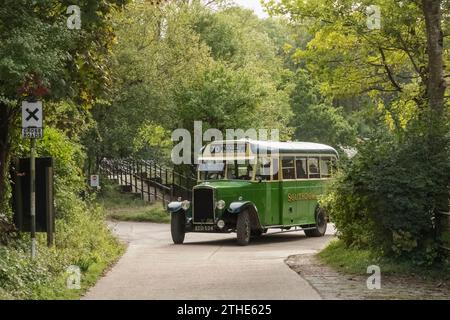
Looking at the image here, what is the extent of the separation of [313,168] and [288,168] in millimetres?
1743

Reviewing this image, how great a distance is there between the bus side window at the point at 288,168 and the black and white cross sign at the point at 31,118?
12.3 metres

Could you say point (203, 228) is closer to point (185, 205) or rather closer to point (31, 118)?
point (185, 205)

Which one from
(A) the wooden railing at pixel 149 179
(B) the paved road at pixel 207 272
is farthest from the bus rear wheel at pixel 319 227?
(A) the wooden railing at pixel 149 179

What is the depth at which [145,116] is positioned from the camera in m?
38.3

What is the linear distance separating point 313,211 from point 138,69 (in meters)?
12.8

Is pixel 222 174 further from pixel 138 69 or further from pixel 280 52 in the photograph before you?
pixel 280 52

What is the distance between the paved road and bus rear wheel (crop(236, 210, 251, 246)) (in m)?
0.26

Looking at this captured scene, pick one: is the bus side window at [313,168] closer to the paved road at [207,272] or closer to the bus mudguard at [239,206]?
the paved road at [207,272]

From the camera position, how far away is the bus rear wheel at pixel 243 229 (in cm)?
2419

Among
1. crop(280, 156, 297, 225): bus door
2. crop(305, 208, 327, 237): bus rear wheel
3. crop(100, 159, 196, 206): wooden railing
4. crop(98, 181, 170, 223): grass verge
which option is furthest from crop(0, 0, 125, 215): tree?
crop(100, 159, 196, 206): wooden railing

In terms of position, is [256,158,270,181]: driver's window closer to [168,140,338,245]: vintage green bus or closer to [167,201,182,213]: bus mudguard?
[168,140,338,245]: vintage green bus

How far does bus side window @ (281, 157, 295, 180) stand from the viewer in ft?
86.0

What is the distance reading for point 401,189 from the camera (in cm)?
1467
